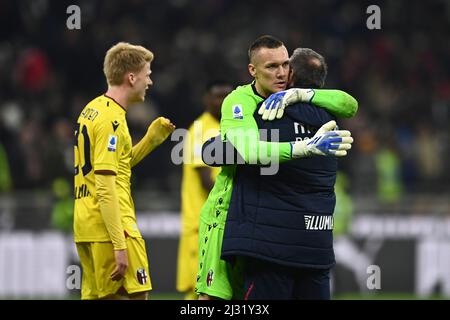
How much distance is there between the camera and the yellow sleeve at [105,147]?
6691 mm

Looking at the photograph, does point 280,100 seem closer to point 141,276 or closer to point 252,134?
point 252,134

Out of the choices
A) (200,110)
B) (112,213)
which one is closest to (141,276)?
(112,213)

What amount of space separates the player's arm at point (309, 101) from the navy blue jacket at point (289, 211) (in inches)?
1.8

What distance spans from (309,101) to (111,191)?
1.39 meters

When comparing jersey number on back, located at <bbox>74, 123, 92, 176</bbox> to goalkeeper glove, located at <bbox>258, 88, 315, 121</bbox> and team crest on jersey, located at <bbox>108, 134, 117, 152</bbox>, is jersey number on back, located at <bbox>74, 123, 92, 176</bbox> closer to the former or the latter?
team crest on jersey, located at <bbox>108, 134, 117, 152</bbox>

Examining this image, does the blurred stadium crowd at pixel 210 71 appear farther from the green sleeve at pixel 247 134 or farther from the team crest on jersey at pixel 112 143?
the green sleeve at pixel 247 134

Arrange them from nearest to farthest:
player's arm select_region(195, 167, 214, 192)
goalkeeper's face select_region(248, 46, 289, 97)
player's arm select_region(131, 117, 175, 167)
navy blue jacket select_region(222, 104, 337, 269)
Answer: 1. navy blue jacket select_region(222, 104, 337, 269)
2. goalkeeper's face select_region(248, 46, 289, 97)
3. player's arm select_region(131, 117, 175, 167)
4. player's arm select_region(195, 167, 214, 192)

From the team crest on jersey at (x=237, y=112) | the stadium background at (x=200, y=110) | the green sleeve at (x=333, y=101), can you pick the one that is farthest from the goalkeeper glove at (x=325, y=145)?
the stadium background at (x=200, y=110)

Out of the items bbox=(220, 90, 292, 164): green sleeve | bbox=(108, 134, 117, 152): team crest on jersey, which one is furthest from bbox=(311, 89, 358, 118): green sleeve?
bbox=(108, 134, 117, 152): team crest on jersey

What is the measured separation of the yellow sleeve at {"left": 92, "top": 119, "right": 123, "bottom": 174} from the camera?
22.0 ft

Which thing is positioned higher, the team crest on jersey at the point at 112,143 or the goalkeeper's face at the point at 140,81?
the goalkeeper's face at the point at 140,81

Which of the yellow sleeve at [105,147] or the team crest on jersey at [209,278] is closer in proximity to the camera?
the team crest on jersey at [209,278]
